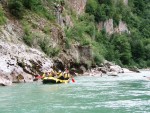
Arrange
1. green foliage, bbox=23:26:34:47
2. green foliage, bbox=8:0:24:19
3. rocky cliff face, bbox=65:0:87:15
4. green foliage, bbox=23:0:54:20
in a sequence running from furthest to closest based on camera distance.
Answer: rocky cliff face, bbox=65:0:87:15, green foliage, bbox=23:0:54:20, green foliage, bbox=8:0:24:19, green foliage, bbox=23:26:34:47

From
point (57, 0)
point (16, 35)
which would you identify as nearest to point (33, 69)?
point (16, 35)

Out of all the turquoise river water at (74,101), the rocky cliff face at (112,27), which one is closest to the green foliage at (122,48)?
the rocky cliff face at (112,27)

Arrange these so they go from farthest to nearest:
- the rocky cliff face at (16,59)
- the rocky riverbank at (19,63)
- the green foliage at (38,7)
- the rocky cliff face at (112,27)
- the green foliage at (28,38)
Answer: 1. the rocky cliff face at (112,27)
2. the green foliage at (38,7)
3. the green foliage at (28,38)
4. the rocky cliff face at (16,59)
5. the rocky riverbank at (19,63)

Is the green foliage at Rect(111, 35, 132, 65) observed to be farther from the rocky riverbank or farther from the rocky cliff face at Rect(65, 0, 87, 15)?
the rocky riverbank

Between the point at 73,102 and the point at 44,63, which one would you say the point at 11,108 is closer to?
the point at 73,102

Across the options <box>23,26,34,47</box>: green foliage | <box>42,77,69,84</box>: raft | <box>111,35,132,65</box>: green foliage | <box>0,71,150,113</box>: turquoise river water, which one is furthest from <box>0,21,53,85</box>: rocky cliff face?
<box>111,35,132,65</box>: green foliage

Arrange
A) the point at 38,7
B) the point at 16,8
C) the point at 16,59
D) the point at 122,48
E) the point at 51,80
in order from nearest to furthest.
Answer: the point at 51,80, the point at 16,59, the point at 16,8, the point at 38,7, the point at 122,48

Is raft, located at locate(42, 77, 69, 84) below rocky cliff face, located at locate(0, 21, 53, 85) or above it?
below

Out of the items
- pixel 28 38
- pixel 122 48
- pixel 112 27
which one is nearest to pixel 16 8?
pixel 28 38

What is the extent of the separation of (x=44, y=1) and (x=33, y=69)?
19735 millimetres

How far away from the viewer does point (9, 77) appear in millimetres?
35000

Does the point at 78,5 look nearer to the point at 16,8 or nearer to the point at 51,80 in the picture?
the point at 16,8

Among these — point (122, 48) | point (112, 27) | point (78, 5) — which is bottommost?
point (122, 48)

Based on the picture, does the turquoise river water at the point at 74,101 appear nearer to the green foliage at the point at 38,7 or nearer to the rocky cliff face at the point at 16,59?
the rocky cliff face at the point at 16,59
